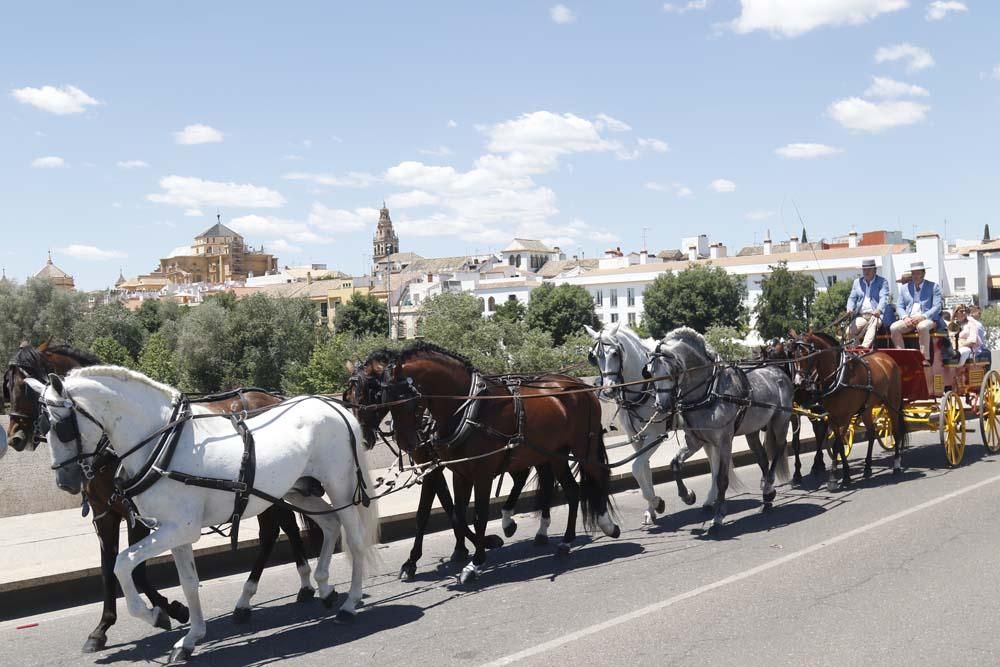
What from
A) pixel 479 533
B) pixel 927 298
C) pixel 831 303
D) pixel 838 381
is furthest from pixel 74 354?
pixel 831 303

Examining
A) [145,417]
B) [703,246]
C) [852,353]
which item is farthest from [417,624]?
[703,246]

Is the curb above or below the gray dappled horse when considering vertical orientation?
below

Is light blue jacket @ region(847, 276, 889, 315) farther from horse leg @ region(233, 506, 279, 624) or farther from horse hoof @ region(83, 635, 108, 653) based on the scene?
horse hoof @ region(83, 635, 108, 653)

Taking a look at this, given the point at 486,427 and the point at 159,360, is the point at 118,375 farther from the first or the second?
the point at 159,360

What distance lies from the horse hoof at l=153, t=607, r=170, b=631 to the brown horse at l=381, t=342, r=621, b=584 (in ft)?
7.83

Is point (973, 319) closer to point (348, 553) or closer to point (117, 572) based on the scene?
point (348, 553)

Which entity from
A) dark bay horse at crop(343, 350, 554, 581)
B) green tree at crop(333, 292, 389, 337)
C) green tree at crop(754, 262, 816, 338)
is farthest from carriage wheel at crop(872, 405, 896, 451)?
green tree at crop(333, 292, 389, 337)

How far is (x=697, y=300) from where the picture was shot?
8731 centimetres

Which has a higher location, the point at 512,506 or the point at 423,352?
the point at 423,352

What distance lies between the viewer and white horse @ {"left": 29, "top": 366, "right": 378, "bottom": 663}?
595 cm

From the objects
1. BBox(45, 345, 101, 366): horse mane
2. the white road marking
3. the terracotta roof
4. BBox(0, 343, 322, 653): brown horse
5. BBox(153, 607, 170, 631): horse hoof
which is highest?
the terracotta roof

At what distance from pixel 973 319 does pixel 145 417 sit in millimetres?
12894

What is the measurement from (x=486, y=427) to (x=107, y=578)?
330cm

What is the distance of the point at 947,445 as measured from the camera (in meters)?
12.7
